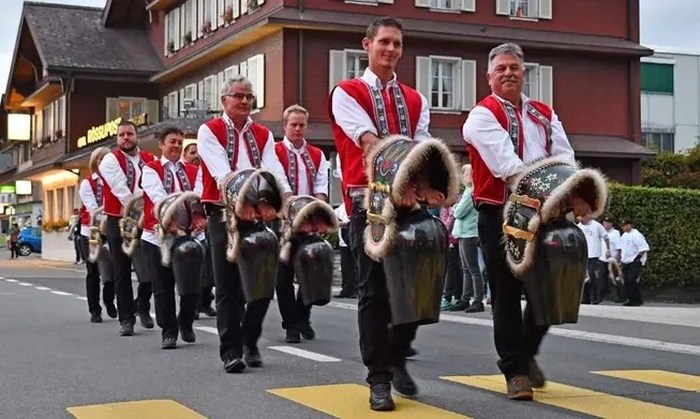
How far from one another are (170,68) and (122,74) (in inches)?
153

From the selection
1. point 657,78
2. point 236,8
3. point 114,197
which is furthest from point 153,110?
point 114,197

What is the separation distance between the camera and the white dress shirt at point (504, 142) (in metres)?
6.46

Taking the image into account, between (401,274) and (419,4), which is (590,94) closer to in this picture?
(419,4)

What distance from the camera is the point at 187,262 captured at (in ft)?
31.4

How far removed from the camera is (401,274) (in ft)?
19.6

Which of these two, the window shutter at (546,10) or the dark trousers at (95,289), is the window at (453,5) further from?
the dark trousers at (95,289)

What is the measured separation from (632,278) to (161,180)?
1235 centimetres

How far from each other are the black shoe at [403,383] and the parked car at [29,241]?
5177cm

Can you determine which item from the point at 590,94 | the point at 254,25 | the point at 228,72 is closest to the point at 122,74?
the point at 228,72

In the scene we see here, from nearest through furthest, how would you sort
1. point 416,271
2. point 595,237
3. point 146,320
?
point 416,271, point 146,320, point 595,237

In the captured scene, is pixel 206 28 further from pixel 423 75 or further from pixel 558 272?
pixel 558 272

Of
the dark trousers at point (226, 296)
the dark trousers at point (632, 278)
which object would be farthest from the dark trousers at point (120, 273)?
the dark trousers at point (632, 278)

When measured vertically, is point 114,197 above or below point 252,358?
above

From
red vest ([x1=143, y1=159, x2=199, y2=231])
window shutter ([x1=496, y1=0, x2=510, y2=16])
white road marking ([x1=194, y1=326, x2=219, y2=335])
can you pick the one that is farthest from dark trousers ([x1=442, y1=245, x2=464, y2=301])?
window shutter ([x1=496, y1=0, x2=510, y2=16])
